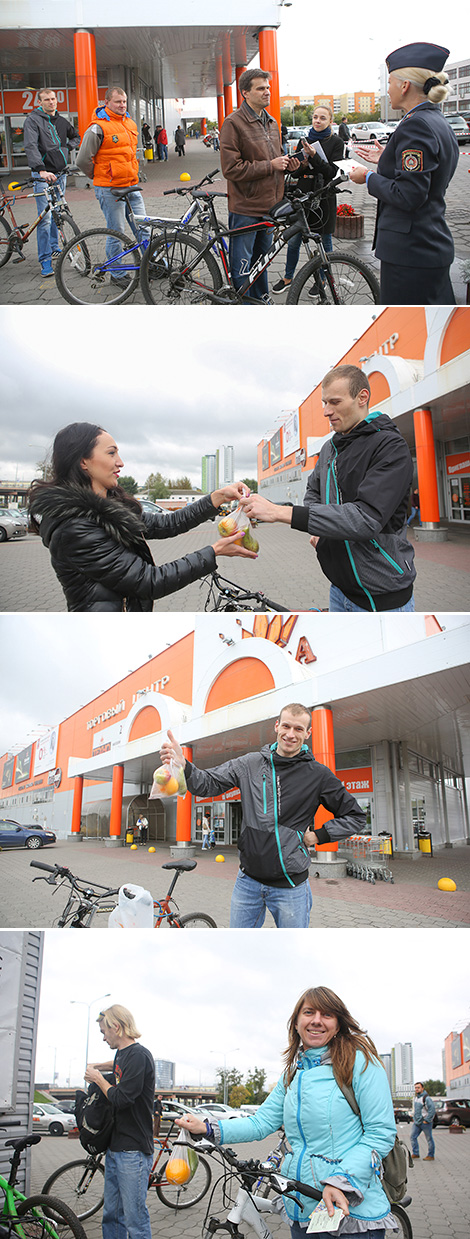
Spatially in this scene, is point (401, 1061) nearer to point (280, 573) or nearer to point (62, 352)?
point (280, 573)

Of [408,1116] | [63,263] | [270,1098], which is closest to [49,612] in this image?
[63,263]

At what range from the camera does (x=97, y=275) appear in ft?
11.6

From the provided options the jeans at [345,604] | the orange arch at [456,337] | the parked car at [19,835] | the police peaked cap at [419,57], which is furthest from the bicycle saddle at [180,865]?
the police peaked cap at [419,57]

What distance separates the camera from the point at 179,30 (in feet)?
11.3

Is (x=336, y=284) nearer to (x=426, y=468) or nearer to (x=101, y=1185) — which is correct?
(x=426, y=468)

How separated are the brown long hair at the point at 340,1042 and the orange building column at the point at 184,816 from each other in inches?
38.2

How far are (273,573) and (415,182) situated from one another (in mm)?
1625

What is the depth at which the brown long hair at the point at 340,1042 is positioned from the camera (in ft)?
8.72

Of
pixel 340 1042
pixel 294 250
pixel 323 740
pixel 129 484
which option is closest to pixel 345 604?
pixel 323 740

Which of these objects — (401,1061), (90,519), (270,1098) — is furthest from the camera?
(401,1061)

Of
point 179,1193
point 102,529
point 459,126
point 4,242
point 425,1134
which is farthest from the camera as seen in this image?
point 4,242

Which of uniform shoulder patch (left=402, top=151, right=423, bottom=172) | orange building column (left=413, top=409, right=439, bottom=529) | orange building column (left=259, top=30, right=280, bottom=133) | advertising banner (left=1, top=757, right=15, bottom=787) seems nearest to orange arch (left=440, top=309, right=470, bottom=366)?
orange building column (left=413, top=409, right=439, bottom=529)

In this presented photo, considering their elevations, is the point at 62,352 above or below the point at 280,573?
above

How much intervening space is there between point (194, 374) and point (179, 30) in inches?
54.0
